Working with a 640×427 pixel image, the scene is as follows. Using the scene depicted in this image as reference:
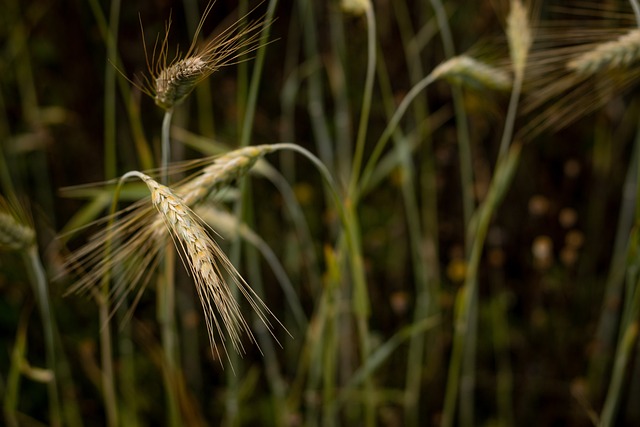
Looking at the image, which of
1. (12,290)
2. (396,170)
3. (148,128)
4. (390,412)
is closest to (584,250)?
(396,170)

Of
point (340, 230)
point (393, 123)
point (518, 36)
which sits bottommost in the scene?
point (340, 230)

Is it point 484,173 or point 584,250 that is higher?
point 484,173

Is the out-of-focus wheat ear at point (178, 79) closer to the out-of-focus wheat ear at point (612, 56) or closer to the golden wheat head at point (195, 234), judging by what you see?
the golden wheat head at point (195, 234)

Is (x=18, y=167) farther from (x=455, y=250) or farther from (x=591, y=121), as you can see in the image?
(x=591, y=121)

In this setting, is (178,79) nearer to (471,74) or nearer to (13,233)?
(13,233)

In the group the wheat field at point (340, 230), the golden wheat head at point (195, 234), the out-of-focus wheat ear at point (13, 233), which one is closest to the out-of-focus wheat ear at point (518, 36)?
the wheat field at point (340, 230)

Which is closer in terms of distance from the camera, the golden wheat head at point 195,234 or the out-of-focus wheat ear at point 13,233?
the golden wheat head at point 195,234

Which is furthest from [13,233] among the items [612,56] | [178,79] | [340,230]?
[612,56]
